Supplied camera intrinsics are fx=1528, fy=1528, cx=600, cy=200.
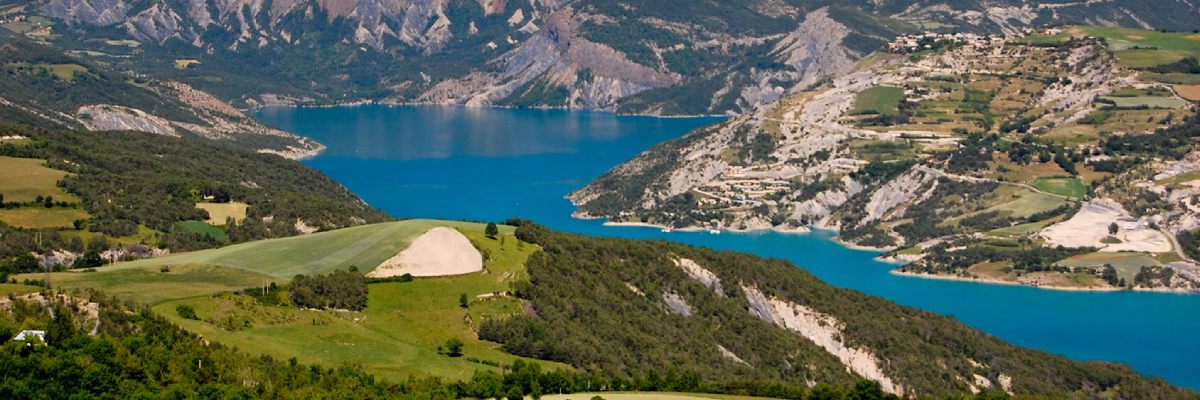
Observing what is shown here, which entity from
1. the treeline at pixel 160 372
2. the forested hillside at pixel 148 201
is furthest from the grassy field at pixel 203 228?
the treeline at pixel 160 372

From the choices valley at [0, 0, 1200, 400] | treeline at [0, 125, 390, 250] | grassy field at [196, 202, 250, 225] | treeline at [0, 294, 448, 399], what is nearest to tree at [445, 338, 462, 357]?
valley at [0, 0, 1200, 400]

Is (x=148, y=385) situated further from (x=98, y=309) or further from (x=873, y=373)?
(x=873, y=373)

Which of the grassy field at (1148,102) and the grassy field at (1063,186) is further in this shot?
the grassy field at (1148,102)

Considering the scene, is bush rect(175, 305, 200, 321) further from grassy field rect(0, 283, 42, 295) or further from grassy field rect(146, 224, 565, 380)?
grassy field rect(0, 283, 42, 295)

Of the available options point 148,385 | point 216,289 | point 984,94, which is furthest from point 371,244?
point 984,94

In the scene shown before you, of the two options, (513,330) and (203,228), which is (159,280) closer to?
(513,330)

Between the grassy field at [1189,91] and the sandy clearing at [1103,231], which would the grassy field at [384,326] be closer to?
the sandy clearing at [1103,231]
